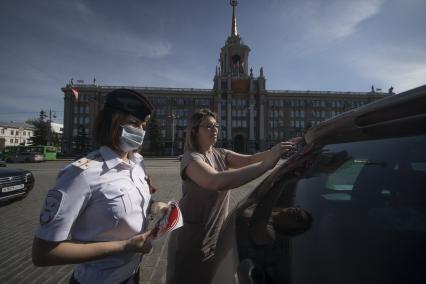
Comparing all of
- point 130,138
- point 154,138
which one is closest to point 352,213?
point 130,138

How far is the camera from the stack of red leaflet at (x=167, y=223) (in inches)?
59.2

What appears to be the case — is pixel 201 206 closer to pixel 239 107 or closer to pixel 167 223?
pixel 167 223

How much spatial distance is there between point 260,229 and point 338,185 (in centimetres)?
69

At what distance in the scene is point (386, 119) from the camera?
40.4 inches

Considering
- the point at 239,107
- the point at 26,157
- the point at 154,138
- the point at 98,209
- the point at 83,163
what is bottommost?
the point at 26,157

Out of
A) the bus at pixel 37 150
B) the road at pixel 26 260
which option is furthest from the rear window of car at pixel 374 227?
the bus at pixel 37 150

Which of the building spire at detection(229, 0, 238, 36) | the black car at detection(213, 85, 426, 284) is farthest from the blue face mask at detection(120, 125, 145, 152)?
the building spire at detection(229, 0, 238, 36)

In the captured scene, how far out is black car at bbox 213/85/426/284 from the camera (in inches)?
35.2

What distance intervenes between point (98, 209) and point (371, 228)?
3.98ft

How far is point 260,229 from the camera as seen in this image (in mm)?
1468

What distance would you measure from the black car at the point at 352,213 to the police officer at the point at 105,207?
58 cm

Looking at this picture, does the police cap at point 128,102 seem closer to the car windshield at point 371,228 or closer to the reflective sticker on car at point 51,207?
the reflective sticker on car at point 51,207

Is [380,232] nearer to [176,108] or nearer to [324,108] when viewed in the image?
[176,108]

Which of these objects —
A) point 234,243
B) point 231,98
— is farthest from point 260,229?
point 231,98
